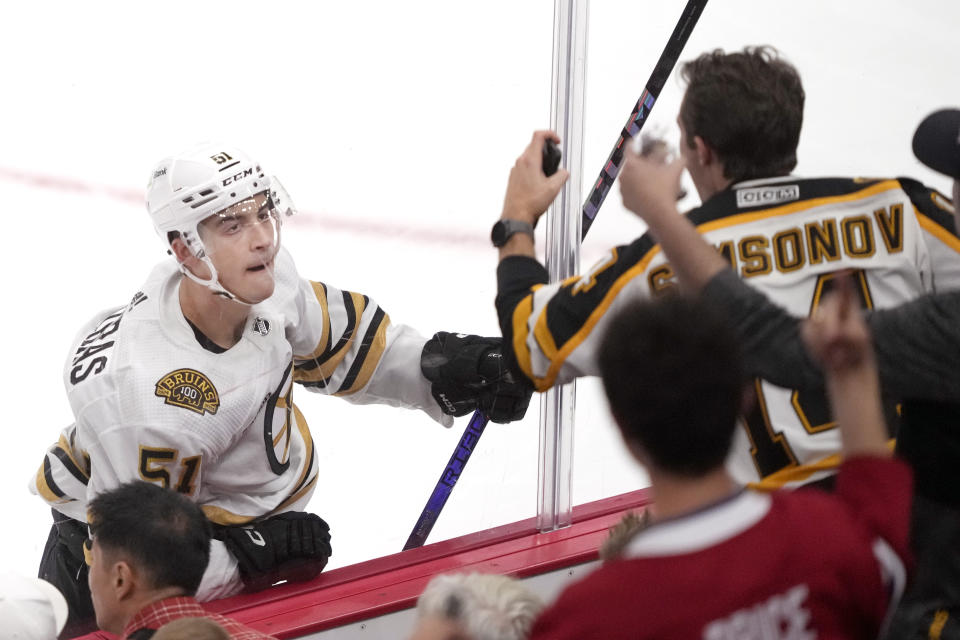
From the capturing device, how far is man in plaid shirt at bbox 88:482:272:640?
4.99 feet

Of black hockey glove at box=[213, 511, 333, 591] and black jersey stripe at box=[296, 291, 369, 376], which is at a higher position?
black jersey stripe at box=[296, 291, 369, 376]

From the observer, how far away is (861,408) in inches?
37.7

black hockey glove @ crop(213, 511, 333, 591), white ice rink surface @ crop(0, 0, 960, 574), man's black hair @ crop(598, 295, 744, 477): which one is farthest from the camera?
white ice rink surface @ crop(0, 0, 960, 574)

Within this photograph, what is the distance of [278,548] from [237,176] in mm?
626

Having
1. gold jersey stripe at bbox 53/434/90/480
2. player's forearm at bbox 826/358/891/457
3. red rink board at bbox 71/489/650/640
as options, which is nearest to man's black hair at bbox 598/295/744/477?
player's forearm at bbox 826/358/891/457

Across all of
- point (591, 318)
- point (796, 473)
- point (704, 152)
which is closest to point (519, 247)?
point (591, 318)

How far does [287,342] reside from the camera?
83.6 inches

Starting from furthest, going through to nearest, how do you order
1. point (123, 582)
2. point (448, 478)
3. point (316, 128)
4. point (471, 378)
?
1. point (316, 128)
2. point (448, 478)
3. point (471, 378)
4. point (123, 582)

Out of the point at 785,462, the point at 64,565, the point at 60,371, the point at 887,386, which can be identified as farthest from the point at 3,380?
the point at 887,386

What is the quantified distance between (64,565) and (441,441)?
0.82 metres

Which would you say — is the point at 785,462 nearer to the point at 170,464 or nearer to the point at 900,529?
the point at 900,529

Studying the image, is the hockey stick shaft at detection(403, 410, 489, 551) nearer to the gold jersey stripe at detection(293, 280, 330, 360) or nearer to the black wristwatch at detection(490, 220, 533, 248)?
the gold jersey stripe at detection(293, 280, 330, 360)

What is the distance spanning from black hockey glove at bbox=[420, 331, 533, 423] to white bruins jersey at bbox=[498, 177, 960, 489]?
2.60 feet

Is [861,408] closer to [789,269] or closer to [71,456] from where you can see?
[789,269]
